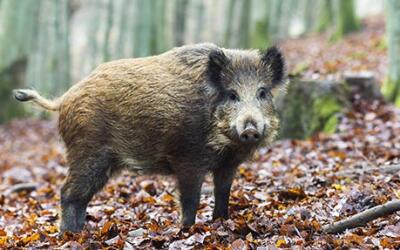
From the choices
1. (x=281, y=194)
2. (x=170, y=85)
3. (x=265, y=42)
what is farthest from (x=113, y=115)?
(x=265, y=42)

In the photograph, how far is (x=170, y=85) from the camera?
5863mm

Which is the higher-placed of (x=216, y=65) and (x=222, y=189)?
(x=216, y=65)

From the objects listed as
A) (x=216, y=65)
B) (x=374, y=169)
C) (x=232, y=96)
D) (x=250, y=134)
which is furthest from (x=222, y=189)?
(x=374, y=169)

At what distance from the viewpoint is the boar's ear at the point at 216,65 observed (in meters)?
5.68

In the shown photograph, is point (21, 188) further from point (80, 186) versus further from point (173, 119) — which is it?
point (173, 119)

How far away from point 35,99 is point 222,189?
87.5 inches

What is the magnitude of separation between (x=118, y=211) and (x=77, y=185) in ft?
3.09

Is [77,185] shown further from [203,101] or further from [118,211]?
[203,101]

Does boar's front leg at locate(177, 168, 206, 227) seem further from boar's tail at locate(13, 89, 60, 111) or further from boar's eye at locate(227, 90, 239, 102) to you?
boar's tail at locate(13, 89, 60, 111)

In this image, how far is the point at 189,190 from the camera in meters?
5.66

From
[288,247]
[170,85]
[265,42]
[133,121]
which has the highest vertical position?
[170,85]

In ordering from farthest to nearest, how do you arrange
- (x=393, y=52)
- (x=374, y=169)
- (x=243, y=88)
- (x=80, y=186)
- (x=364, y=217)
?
(x=393, y=52)
(x=374, y=169)
(x=80, y=186)
(x=243, y=88)
(x=364, y=217)

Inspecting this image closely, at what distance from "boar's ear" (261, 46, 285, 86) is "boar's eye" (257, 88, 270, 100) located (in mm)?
192

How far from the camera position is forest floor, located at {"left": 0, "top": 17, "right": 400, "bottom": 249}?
4.98 metres
